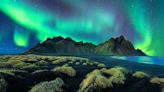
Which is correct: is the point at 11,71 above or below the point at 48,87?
above

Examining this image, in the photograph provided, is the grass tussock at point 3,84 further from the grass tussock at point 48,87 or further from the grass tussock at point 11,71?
the grass tussock at point 11,71

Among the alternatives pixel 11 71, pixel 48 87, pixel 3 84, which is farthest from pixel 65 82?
pixel 3 84

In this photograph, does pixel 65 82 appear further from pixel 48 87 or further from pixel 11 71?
pixel 11 71

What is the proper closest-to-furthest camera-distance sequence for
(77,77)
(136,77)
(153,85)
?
(153,85), (77,77), (136,77)

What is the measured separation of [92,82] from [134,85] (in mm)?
4859

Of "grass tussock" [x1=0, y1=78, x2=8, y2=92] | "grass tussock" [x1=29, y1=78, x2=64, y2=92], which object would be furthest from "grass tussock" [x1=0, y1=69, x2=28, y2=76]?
"grass tussock" [x1=29, y1=78, x2=64, y2=92]

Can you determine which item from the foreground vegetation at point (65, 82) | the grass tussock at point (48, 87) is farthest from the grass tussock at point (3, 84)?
the grass tussock at point (48, 87)

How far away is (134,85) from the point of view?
983 inches

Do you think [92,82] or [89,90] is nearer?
[89,90]

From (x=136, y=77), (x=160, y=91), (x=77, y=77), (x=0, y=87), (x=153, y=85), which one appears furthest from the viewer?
(x=136, y=77)

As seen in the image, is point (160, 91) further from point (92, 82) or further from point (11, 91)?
point (11, 91)

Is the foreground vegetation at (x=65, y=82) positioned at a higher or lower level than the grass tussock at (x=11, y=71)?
lower

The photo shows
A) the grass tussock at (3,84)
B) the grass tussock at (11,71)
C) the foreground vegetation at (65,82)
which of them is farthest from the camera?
the grass tussock at (11,71)

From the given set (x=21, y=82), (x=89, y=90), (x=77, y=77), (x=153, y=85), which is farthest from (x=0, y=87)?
(x=153, y=85)
